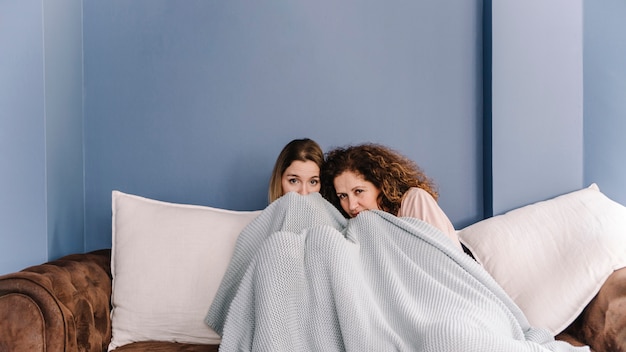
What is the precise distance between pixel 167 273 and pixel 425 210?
901 millimetres

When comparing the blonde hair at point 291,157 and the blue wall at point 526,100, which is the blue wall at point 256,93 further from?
the blonde hair at point 291,157

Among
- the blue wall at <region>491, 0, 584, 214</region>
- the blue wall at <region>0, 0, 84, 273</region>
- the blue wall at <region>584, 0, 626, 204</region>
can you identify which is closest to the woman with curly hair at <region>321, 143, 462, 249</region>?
the blue wall at <region>491, 0, 584, 214</region>

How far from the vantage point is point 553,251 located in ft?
7.39

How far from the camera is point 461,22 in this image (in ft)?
8.94

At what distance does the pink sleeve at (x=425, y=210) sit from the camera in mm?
2234

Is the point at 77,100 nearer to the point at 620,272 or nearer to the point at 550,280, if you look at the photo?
the point at 550,280

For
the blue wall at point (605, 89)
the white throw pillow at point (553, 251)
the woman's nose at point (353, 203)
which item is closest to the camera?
the white throw pillow at point (553, 251)

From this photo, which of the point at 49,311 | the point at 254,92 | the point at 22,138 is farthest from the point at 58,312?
the point at 254,92

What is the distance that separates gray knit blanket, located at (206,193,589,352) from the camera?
176cm

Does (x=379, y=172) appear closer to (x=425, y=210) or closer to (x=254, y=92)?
(x=425, y=210)

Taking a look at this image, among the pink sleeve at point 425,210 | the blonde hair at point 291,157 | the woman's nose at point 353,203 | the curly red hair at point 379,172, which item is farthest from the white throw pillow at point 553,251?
the blonde hair at point 291,157

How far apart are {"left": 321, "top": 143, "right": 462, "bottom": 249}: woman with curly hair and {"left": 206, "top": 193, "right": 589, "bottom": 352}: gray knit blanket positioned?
0.71ft

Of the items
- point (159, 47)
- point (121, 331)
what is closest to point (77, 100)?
point (159, 47)

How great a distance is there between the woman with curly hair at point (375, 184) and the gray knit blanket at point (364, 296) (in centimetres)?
22
